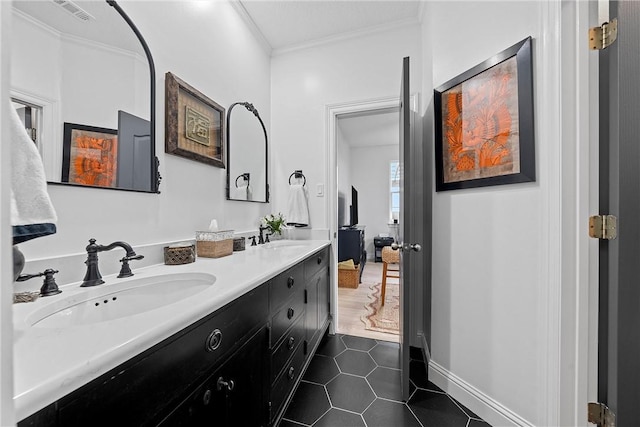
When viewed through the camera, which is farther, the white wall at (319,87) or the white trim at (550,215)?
the white wall at (319,87)

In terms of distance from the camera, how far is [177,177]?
4.80ft

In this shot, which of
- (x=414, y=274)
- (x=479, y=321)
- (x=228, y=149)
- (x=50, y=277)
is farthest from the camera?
(x=414, y=274)

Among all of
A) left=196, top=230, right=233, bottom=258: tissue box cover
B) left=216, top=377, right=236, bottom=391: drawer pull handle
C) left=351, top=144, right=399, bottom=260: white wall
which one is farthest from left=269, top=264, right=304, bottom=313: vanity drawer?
left=351, top=144, right=399, bottom=260: white wall

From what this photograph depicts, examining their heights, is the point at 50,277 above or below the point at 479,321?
above

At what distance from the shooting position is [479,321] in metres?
1.45

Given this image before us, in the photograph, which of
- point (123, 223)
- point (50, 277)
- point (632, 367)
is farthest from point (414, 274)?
point (50, 277)

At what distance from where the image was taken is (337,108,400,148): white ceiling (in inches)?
171

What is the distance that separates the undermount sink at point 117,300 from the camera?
0.78m

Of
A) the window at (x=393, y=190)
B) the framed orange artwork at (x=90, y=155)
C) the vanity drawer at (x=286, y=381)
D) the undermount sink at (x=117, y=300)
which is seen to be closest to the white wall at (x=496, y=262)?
the vanity drawer at (x=286, y=381)

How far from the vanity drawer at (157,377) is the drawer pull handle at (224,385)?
0.22 ft

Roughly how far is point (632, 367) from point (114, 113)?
231cm

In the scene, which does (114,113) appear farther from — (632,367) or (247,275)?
(632,367)

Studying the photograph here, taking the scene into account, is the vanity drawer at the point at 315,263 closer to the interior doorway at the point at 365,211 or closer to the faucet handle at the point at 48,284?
the interior doorway at the point at 365,211

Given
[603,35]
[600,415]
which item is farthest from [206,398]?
[603,35]
